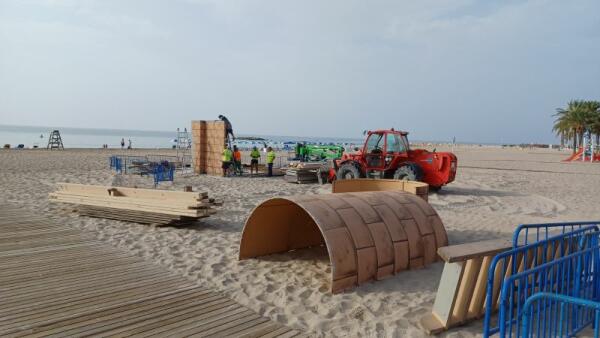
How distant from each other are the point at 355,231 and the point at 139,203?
5.26 meters

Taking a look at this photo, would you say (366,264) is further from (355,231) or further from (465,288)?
(465,288)

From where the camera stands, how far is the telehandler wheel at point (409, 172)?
43.9 ft

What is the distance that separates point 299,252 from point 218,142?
1323cm

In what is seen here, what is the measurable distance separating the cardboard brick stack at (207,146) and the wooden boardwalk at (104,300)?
12764 millimetres

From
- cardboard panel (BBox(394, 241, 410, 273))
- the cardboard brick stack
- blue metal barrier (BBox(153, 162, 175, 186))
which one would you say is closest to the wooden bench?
cardboard panel (BBox(394, 241, 410, 273))

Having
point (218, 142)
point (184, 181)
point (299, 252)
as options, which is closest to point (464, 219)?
point (299, 252)

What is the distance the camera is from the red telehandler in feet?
44.1

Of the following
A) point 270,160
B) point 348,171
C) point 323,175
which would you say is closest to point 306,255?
point 348,171

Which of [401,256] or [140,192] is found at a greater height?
[140,192]

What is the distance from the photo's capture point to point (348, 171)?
593 inches

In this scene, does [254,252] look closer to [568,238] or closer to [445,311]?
[445,311]

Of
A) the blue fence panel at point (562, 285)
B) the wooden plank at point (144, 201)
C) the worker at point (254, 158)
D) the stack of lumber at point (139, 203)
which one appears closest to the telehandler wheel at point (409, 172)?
the stack of lumber at point (139, 203)

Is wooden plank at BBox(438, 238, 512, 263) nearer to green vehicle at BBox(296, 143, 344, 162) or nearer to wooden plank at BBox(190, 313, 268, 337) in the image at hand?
wooden plank at BBox(190, 313, 268, 337)

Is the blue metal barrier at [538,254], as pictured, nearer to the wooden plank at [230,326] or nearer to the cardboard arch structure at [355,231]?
the cardboard arch structure at [355,231]
